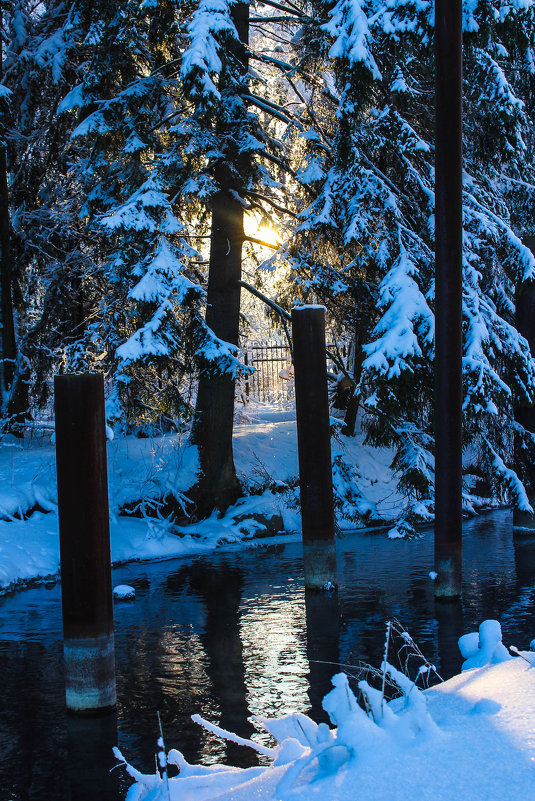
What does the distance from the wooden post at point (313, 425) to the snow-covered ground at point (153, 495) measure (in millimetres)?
4766

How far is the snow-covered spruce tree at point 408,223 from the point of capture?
12.1 meters

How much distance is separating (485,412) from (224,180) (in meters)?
6.53

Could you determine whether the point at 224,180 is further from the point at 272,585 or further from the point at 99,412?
the point at 99,412

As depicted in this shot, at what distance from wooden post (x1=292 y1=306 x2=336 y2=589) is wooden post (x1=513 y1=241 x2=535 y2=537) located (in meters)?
5.55

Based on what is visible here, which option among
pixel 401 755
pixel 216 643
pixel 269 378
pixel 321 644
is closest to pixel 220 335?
pixel 216 643

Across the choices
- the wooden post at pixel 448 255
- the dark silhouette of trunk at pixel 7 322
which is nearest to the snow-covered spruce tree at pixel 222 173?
the wooden post at pixel 448 255

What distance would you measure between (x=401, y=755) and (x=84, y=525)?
3691 mm

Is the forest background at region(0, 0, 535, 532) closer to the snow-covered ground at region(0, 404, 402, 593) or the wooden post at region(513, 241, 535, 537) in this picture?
the wooden post at region(513, 241, 535, 537)

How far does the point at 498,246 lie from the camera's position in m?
13.5

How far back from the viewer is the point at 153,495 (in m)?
15.6

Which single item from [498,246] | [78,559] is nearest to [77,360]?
[498,246]

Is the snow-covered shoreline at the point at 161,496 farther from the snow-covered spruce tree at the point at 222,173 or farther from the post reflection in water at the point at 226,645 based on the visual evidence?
the post reflection in water at the point at 226,645

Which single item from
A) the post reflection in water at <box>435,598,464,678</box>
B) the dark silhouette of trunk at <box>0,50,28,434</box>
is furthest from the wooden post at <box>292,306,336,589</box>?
the dark silhouette of trunk at <box>0,50,28,434</box>

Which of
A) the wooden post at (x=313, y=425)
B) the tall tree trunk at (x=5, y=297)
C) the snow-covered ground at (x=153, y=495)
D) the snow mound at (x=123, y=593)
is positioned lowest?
the snow mound at (x=123, y=593)
